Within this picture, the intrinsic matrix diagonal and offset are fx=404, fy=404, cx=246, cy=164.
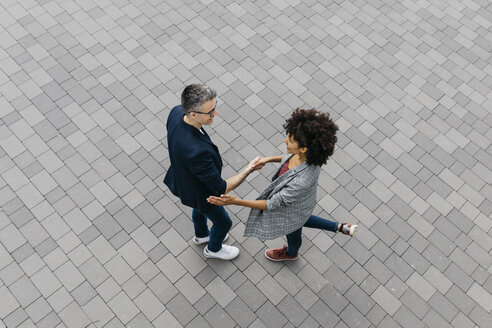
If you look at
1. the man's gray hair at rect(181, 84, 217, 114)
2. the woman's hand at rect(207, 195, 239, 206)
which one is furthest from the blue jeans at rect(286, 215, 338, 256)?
the man's gray hair at rect(181, 84, 217, 114)

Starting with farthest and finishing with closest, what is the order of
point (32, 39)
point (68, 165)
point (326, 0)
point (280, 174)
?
point (326, 0) < point (32, 39) < point (68, 165) < point (280, 174)

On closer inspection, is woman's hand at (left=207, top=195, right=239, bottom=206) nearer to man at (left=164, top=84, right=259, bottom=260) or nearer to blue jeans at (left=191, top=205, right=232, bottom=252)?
man at (left=164, top=84, right=259, bottom=260)

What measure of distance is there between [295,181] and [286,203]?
0.22 meters

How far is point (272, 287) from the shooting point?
4488 millimetres

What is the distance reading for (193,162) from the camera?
313 cm

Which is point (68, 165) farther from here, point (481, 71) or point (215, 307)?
point (481, 71)

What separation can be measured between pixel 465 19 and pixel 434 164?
10.6ft

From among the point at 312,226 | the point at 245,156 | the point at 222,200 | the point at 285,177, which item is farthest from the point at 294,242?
the point at 245,156

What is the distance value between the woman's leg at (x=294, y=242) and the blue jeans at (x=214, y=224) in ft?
2.13

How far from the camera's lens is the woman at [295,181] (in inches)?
122

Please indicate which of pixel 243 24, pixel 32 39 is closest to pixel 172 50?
pixel 243 24

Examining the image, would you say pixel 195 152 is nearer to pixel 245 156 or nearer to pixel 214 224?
pixel 214 224

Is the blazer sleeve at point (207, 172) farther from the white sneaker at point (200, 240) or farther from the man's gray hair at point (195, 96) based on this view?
the white sneaker at point (200, 240)

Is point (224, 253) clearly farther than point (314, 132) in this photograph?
Yes
